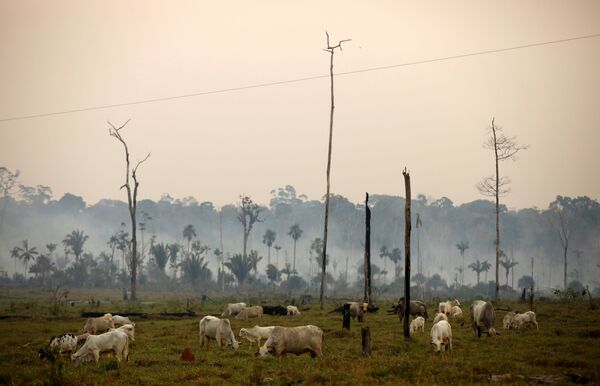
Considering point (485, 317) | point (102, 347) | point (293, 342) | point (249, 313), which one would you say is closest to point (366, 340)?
point (293, 342)

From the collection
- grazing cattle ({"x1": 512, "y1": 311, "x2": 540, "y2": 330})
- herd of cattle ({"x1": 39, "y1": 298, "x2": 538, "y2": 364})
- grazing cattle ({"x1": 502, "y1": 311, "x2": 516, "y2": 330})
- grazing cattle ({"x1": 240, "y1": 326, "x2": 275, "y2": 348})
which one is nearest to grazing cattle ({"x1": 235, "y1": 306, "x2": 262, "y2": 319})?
herd of cattle ({"x1": 39, "y1": 298, "x2": 538, "y2": 364})

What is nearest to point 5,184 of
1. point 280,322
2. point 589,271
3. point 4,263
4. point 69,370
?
point 4,263

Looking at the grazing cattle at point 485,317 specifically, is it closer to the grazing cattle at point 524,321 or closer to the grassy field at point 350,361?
the grassy field at point 350,361

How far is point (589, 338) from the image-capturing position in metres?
24.2

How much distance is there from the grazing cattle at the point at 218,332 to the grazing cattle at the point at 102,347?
3877 mm

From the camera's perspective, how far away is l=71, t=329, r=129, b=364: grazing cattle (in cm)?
1966

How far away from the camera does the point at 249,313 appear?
128ft

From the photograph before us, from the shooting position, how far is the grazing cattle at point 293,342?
19766 millimetres

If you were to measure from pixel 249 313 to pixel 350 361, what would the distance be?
2076 cm

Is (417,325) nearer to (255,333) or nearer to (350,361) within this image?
(255,333)

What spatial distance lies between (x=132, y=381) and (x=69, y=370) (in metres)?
3.17

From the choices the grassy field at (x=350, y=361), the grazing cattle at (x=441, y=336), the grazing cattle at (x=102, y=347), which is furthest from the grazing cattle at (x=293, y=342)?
the grazing cattle at (x=102, y=347)

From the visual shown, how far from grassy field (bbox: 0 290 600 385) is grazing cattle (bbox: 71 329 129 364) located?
36 centimetres

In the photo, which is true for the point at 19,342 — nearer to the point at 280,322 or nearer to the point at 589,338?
the point at 280,322
